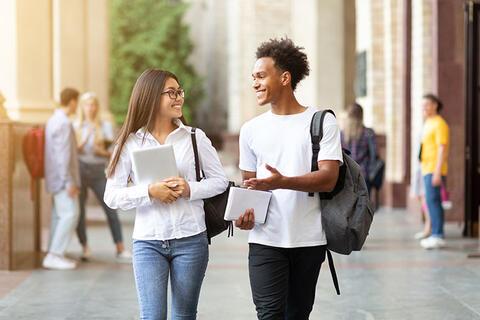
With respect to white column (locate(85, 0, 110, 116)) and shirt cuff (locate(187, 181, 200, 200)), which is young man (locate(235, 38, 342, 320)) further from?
white column (locate(85, 0, 110, 116))

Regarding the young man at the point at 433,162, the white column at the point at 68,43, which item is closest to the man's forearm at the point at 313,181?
the young man at the point at 433,162

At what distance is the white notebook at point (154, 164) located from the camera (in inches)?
196

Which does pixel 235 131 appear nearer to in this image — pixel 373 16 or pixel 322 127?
pixel 373 16

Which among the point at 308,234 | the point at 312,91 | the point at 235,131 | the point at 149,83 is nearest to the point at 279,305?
the point at 308,234

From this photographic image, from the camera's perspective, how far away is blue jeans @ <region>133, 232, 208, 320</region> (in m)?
5.04

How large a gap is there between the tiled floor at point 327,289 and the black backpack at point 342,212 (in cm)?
271

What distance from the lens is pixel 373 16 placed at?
22203 millimetres

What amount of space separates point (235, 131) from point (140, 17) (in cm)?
2053

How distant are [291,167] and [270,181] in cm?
26

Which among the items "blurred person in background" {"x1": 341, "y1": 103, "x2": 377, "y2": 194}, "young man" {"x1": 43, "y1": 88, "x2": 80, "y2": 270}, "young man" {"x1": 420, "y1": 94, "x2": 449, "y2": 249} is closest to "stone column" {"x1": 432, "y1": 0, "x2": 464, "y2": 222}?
"young man" {"x1": 420, "y1": 94, "x2": 449, "y2": 249}

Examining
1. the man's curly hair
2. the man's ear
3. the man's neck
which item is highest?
the man's curly hair

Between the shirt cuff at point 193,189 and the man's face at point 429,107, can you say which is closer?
the shirt cuff at point 193,189

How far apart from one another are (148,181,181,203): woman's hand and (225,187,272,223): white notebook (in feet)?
0.85

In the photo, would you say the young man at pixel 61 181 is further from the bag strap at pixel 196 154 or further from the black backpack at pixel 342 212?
the black backpack at pixel 342 212
